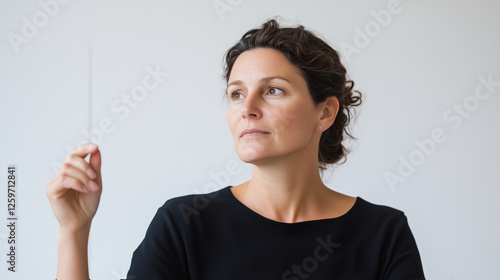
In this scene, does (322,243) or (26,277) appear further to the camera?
(26,277)

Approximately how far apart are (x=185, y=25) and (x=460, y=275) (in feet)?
6.06

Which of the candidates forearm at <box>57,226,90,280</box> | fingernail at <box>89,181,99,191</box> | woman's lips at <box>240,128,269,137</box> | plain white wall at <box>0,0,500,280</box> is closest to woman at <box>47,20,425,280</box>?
woman's lips at <box>240,128,269,137</box>

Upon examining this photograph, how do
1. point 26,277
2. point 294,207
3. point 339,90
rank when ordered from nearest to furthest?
point 294,207
point 339,90
point 26,277

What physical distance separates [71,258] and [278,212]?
593 mm

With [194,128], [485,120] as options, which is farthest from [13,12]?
[485,120]

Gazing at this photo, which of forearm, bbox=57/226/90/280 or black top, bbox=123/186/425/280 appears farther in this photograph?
black top, bbox=123/186/425/280

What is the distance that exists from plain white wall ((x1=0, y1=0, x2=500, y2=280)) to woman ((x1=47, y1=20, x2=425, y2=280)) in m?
0.95

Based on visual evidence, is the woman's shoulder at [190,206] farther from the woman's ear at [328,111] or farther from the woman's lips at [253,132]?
the woman's ear at [328,111]

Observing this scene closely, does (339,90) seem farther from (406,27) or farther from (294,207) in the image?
(406,27)

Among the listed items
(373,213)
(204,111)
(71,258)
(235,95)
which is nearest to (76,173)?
(71,258)

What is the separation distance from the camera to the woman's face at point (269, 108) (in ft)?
4.66

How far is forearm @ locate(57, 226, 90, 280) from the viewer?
1.22 meters

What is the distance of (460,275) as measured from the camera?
2.57m

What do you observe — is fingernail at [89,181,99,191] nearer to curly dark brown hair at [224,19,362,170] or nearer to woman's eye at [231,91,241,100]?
woman's eye at [231,91,241,100]
